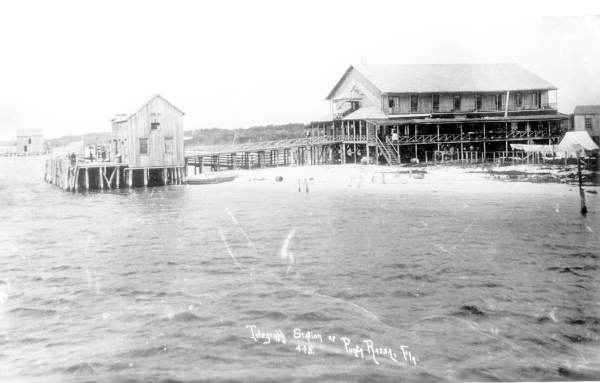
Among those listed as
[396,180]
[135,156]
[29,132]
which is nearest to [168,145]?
[135,156]

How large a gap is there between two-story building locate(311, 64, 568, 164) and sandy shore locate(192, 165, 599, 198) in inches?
212

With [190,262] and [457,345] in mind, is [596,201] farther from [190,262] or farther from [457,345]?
[190,262]

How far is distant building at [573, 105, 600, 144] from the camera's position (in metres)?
17.6

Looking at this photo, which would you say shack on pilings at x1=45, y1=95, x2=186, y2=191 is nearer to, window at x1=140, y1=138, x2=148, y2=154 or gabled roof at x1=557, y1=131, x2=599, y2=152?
window at x1=140, y1=138, x2=148, y2=154

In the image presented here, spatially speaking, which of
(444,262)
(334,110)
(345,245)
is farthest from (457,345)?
(334,110)

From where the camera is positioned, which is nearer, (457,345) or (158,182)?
(457,345)

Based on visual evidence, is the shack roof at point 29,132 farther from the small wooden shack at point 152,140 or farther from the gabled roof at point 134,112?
the small wooden shack at point 152,140

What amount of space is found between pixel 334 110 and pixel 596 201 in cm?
2633

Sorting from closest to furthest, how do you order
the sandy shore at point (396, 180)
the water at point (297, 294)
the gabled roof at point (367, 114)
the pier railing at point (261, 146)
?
the water at point (297, 294) → the sandy shore at point (396, 180) → the pier railing at point (261, 146) → the gabled roof at point (367, 114)

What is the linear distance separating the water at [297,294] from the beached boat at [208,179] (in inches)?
420

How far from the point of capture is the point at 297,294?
12766 millimetres

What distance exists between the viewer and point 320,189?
29.5 meters

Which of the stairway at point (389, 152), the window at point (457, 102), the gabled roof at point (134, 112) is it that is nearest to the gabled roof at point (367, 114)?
the stairway at point (389, 152)

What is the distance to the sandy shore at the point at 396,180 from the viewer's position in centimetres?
2717
